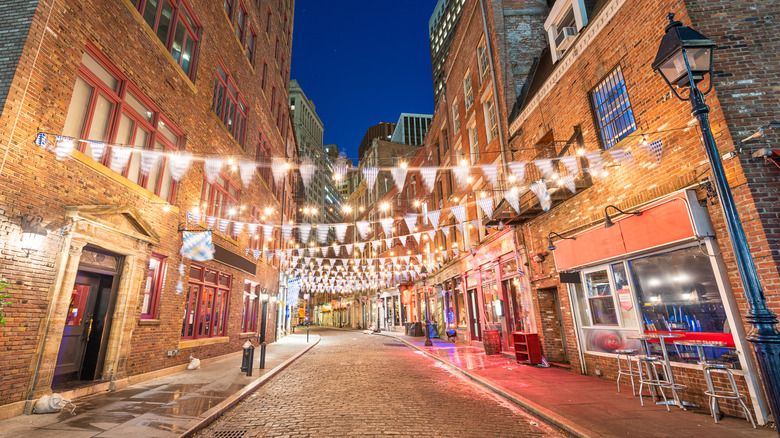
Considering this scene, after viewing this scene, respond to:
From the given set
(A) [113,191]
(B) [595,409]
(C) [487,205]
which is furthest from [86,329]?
(C) [487,205]

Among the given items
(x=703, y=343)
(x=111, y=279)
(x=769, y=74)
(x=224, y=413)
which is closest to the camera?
(x=703, y=343)

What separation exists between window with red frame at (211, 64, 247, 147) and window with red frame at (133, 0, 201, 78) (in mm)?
1799

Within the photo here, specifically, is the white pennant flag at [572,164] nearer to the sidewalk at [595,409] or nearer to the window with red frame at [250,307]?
the sidewalk at [595,409]

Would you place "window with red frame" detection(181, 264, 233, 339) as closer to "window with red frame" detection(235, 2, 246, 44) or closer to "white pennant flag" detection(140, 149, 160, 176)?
"white pennant flag" detection(140, 149, 160, 176)

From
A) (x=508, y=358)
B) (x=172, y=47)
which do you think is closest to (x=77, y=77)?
(x=172, y=47)

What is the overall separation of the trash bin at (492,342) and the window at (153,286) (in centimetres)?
1251

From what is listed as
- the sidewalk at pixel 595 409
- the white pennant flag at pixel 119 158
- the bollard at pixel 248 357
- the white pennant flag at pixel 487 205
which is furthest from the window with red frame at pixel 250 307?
the sidewalk at pixel 595 409

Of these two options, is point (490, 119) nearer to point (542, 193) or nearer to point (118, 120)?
point (542, 193)

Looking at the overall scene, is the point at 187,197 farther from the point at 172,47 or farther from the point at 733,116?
the point at 733,116

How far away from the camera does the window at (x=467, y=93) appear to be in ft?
64.8

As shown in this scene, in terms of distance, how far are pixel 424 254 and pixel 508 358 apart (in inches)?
640

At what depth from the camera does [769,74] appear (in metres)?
6.32

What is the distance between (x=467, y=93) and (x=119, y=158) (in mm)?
17195

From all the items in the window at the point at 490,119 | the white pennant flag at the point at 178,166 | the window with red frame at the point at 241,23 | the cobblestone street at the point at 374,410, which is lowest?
the cobblestone street at the point at 374,410
